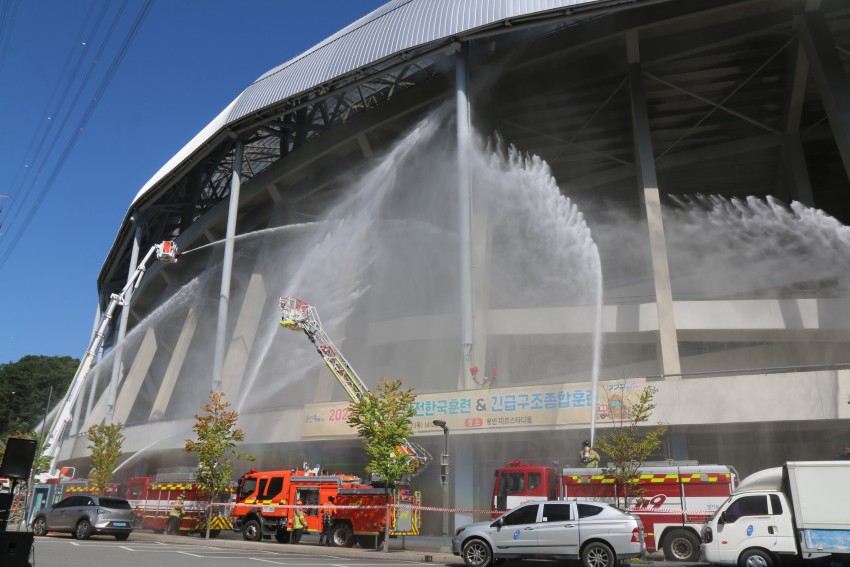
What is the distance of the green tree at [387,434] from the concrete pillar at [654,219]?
12281mm

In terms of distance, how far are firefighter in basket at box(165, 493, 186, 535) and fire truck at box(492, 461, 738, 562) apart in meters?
14.0

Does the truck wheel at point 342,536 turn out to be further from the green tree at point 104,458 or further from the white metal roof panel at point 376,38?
the white metal roof panel at point 376,38

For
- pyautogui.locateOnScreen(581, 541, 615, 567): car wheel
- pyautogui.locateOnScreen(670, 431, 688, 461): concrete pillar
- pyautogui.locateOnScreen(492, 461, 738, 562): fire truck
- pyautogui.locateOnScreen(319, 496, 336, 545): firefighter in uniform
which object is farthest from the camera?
pyautogui.locateOnScreen(670, 431, 688, 461): concrete pillar

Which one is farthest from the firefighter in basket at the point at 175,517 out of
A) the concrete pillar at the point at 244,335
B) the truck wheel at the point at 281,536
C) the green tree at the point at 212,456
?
the concrete pillar at the point at 244,335

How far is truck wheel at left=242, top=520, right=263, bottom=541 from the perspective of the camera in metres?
22.9

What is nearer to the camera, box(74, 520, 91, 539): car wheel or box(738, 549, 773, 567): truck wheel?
box(738, 549, 773, 567): truck wheel

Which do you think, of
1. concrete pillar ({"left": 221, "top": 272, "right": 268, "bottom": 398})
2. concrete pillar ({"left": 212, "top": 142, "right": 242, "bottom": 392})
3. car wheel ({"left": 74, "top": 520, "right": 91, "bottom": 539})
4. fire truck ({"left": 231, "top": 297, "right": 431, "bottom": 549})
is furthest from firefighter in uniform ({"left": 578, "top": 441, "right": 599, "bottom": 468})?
concrete pillar ({"left": 221, "top": 272, "right": 268, "bottom": 398})

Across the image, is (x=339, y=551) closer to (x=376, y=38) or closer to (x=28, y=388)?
(x=376, y=38)

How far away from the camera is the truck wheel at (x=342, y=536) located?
834 inches

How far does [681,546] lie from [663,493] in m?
1.41

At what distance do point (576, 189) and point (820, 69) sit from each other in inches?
663

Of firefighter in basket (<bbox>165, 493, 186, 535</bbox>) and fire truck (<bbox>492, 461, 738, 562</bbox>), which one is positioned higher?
fire truck (<bbox>492, 461, 738, 562</bbox>)

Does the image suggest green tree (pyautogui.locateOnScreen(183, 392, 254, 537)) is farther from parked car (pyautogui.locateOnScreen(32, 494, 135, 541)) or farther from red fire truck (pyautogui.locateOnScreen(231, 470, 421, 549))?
parked car (pyautogui.locateOnScreen(32, 494, 135, 541))

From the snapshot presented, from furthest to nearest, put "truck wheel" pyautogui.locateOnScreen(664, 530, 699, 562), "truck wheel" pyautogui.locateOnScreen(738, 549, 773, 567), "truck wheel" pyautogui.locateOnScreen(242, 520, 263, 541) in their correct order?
1. "truck wheel" pyautogui.locateOnScreen(242, 520, 263, 541)
2. "truck wheel" pyautogui.locateOnScreen(664, 530, 699, 562)
3. "truck wheel" pyautogui.locateOnScreen(738, 549, 773, 567)
